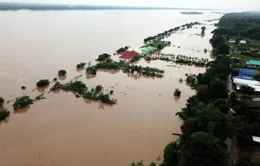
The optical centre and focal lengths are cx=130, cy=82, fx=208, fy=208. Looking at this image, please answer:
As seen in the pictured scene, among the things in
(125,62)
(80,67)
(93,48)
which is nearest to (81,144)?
(80,67)

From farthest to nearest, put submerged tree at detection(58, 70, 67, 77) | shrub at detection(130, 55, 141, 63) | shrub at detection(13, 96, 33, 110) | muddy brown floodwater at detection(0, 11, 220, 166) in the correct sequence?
shrub at detection(130, 55, 141, 63), submerged tree at detection(58, 70, 67, 77), shrub at detection(13, 96, 33, 110), muddy brown floodwater at detection(0, 11, 220, 166)

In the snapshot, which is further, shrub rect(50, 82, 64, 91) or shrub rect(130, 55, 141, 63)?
shrub rect(130, 55, 141, 63)

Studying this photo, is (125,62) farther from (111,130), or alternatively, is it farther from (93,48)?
(111,130)

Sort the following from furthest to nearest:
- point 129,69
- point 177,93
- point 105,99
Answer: point 129,69 → point 177,93 → point 105,99

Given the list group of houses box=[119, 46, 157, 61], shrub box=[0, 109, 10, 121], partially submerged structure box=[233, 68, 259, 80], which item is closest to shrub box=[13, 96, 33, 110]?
A: shrub box=[0, 109, 10, 121]

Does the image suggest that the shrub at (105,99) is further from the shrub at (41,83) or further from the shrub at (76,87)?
the shrub at (41,83)

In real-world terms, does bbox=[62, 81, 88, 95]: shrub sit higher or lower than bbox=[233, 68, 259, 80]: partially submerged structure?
lower

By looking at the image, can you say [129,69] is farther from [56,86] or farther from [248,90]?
[248,90]

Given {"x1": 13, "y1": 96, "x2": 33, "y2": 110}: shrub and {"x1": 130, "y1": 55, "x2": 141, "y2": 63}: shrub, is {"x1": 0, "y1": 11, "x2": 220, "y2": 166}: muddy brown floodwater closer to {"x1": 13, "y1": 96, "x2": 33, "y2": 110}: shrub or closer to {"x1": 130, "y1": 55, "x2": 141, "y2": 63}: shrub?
{"x1": 13, "y1": 96, "x2": 33, "y2": 110}: shrub

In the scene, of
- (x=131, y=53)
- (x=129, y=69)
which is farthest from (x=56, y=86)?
(x=131, y=53)

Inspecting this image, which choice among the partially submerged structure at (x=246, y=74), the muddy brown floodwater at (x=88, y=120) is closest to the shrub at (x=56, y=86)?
the muddy brown floodwater at (x=88, y=120)
